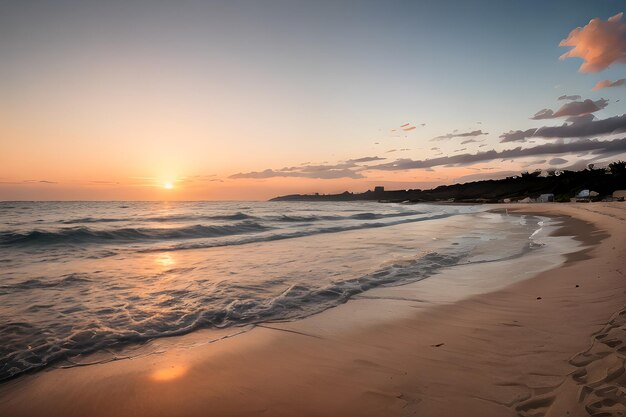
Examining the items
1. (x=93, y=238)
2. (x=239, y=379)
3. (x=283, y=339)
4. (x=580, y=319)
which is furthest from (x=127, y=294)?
(x=93, y=238)

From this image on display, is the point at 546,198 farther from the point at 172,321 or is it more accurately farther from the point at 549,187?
the point at 172,321

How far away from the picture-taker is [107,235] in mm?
21094

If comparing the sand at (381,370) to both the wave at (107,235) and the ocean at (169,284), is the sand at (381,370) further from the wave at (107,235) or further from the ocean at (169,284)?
the wave at (107,235)

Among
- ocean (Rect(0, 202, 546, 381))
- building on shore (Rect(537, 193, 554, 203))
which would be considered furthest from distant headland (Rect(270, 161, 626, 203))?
ocean (Rect(0, 202, 546, 381))

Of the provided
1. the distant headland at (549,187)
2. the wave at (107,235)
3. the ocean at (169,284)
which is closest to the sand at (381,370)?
the ocean at (169,284)

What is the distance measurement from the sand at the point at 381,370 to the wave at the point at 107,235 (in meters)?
17.7

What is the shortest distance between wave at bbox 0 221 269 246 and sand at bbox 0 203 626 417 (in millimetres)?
17681

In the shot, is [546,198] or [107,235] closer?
[107,235]

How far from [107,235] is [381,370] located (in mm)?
21987

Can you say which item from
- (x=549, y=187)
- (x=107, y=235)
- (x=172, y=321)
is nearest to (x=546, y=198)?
(x=549, y=187)

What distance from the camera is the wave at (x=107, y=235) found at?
1816 centimetres

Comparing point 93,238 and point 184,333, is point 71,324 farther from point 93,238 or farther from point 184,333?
point 93,238

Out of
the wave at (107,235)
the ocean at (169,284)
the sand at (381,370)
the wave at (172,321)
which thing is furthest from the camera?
the wave at (107,235)

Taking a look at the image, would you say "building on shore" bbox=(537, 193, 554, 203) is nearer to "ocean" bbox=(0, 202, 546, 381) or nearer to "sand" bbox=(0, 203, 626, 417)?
"ocean" bbox=(0, 202, 546, 381)
